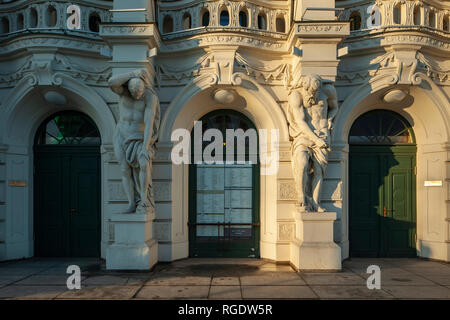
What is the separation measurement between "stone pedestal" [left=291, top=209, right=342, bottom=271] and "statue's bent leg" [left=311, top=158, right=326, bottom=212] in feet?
0.77

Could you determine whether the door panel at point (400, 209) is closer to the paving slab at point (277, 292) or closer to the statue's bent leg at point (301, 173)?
the statue's bent leg at point (301, 173)

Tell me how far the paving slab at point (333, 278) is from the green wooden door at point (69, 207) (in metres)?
5.24

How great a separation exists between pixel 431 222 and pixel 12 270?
9.53 metres

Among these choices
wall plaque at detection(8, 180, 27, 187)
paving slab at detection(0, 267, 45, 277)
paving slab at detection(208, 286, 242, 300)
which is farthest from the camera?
wall plaque at detection(8, 180, 27, 187)

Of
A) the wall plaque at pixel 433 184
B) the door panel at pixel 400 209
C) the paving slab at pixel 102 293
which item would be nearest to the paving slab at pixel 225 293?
the paving slab at pixel 102 293

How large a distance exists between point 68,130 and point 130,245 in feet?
12.3

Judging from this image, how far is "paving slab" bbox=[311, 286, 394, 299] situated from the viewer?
18.2ft

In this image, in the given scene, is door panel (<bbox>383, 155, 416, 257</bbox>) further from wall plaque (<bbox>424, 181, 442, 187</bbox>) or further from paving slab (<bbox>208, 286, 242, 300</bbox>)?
paving slab (<bbox>208, 286, 242, 300</bbox>)

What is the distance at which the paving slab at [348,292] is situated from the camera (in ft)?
18.2

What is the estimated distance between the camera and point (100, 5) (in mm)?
8414

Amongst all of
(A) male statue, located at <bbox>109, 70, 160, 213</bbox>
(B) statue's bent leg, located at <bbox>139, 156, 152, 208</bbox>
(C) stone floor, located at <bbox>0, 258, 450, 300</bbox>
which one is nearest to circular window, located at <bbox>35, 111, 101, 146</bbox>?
(A) male statue, located at <bbox>109, 70, 160, 213</bbox>

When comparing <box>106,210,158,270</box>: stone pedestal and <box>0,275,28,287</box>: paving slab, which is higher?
<box>106,210,158,270</box>: stone pedestal

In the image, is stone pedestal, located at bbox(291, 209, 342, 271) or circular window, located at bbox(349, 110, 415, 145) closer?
stone pedestal, located at bbox(291, 209, 342, 271)
